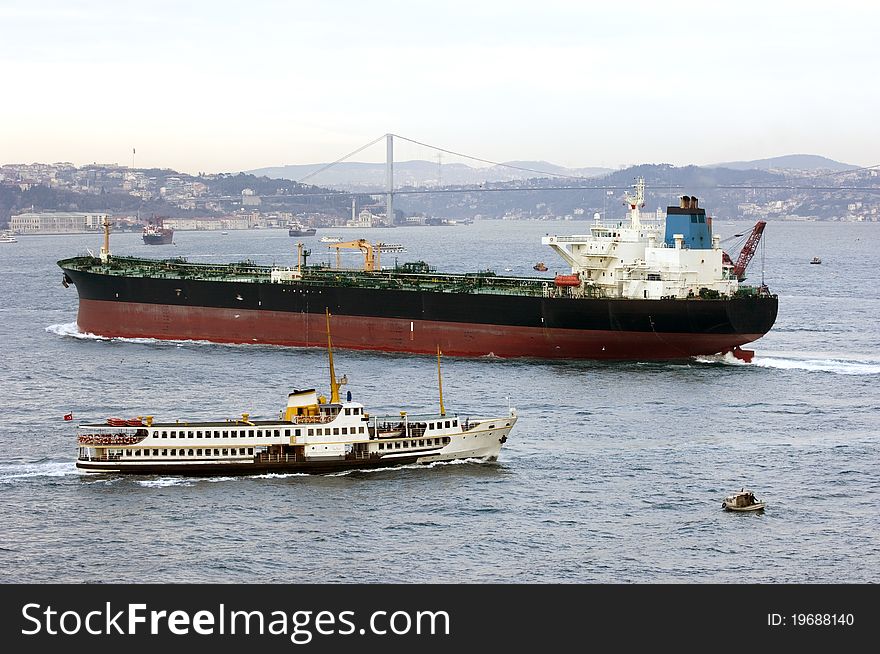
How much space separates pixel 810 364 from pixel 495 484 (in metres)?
24.4

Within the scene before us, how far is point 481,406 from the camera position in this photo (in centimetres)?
4619

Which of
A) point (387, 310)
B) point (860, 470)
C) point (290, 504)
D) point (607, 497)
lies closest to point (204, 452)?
point (290, 504)

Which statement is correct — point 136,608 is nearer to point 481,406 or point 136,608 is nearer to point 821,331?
point 481,406

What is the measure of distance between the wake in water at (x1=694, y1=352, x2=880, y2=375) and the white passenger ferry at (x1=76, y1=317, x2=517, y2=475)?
73.2ft

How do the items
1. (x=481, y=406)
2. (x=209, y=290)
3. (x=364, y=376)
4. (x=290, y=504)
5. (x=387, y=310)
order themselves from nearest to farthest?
1. (x=290, y=504)
2. (x=481, y=406)
3. (x=364, y=376)
4. (x=387, y=310)
5. (x=209, y=290)

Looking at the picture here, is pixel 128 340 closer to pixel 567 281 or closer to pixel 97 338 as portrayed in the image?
pixel 97 338

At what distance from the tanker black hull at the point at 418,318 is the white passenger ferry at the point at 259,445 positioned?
2016cm

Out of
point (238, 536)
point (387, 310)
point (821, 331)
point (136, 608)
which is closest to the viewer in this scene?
point (136, 608)

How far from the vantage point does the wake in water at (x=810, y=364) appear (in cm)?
5481

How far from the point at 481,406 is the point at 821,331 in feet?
95.8

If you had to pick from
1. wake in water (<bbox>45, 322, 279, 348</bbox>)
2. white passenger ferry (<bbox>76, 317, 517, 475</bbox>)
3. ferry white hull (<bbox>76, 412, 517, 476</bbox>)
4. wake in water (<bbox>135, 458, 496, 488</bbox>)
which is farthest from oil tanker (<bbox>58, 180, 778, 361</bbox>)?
ferry white hull (<bbox>76, 412, 517, 476</bbox>)

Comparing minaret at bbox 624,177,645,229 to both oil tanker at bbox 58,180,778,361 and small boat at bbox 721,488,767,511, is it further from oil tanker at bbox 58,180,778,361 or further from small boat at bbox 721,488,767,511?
small boat at bbox 721,488,767,511

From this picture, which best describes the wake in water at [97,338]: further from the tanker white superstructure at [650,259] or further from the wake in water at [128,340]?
the tanker white superstructure at [650,259]

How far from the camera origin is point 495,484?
36.3 metres
